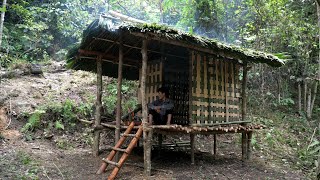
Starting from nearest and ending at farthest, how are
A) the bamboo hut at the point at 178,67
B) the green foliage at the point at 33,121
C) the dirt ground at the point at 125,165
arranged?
the bamboo hut at the point at 178,67 → the dirt ground at the point at 125,165 → the green foliage at the point at 33,121

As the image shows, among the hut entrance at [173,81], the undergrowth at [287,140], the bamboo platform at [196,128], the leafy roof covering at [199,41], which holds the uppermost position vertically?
the leafy roof covering at [199,41]

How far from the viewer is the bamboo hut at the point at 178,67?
266 inches

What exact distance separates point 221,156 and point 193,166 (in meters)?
2.38

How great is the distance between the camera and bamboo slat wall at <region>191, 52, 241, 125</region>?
25.8 ft

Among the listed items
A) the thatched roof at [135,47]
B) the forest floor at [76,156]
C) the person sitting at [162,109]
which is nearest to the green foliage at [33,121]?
the forest floor at [76,156]

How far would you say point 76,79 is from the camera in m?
15.5

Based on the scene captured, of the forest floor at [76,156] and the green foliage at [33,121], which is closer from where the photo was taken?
the forest floor at [76,156]

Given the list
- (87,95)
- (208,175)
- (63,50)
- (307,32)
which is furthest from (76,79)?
Answer: (307,32)

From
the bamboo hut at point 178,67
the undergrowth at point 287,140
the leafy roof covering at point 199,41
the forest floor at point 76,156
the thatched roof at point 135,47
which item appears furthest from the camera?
the undergrowth at point 287,140

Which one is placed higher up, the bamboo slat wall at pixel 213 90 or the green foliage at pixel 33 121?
the bamboo slat wall at pixel 213 90

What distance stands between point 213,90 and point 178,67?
1.69m

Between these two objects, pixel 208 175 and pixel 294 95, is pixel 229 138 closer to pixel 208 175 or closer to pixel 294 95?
pixel 208 175

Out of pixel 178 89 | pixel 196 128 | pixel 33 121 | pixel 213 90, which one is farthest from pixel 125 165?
pixel 33 121

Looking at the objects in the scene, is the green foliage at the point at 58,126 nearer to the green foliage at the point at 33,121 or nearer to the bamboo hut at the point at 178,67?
the green foliage at the point at 33,121
